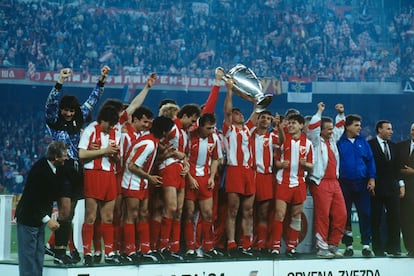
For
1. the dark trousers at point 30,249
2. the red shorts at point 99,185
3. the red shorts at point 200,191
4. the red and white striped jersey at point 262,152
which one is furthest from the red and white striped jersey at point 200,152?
the dark trousers at point 30,249

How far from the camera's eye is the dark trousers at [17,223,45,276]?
7.80m

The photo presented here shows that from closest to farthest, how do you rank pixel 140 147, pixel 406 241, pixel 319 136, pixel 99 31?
1. pixel 140 147
2. pixel 319 136
3. pixel 406 241
4. pixel 99 31

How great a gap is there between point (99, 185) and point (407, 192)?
15.1ft

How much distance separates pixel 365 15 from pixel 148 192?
1030 inches

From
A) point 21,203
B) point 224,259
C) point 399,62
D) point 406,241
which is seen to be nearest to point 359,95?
point 399,62

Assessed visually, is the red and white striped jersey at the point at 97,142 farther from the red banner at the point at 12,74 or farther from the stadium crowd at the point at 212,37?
the stadium crowd at the point at 212,37

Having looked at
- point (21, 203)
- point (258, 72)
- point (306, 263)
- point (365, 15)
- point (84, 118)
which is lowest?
point (306, 263)

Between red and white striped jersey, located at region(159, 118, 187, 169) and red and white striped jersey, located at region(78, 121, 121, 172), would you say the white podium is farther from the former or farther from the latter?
red and white striped jersey, located at region(159, 118, 187, 169)

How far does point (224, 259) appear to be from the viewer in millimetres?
9562

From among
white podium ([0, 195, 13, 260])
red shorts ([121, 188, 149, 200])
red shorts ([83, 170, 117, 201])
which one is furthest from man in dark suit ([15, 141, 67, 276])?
white podium ([0, 195, 13, 260])

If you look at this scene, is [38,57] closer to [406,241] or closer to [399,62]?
[399,62]

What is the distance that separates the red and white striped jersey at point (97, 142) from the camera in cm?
869

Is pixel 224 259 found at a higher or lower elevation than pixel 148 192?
lower

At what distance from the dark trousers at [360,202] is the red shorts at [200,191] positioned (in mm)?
2135
